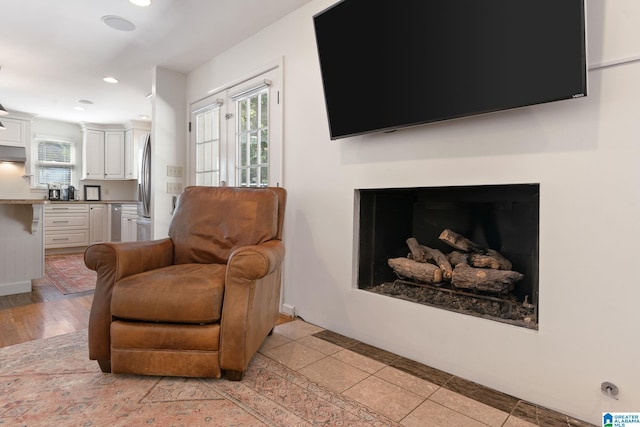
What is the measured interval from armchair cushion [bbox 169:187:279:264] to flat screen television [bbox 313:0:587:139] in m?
0.67

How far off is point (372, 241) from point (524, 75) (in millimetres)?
1287

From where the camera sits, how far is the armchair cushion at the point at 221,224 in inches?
86.4

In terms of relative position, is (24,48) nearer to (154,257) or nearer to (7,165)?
(154,257)

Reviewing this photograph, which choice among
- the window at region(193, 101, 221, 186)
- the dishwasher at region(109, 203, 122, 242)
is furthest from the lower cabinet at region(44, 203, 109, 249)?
the window at region(193, 101, 221, 186)

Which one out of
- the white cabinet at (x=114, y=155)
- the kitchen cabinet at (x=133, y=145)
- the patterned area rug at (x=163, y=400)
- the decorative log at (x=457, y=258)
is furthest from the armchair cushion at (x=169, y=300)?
the white cabinet at (x=114, y=155)

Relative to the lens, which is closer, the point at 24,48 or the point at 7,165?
the point at 24,48

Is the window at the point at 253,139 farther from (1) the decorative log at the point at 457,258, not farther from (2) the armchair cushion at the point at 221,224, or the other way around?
(1) the decorative log at the point at 457,258

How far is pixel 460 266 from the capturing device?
2.03 m

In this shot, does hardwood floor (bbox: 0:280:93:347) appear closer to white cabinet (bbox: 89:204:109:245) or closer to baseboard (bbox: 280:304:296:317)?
baseboard (bbox: 280:304:296:317)

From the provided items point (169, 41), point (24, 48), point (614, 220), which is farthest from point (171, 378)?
point (24, 48)

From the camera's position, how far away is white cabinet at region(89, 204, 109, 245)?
6.26m

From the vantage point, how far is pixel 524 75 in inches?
58.6

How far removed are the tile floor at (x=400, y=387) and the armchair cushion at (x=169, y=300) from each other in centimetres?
58

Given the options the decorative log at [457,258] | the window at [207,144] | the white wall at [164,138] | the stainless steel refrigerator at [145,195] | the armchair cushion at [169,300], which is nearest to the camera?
the armchair cushion at [169,300]
